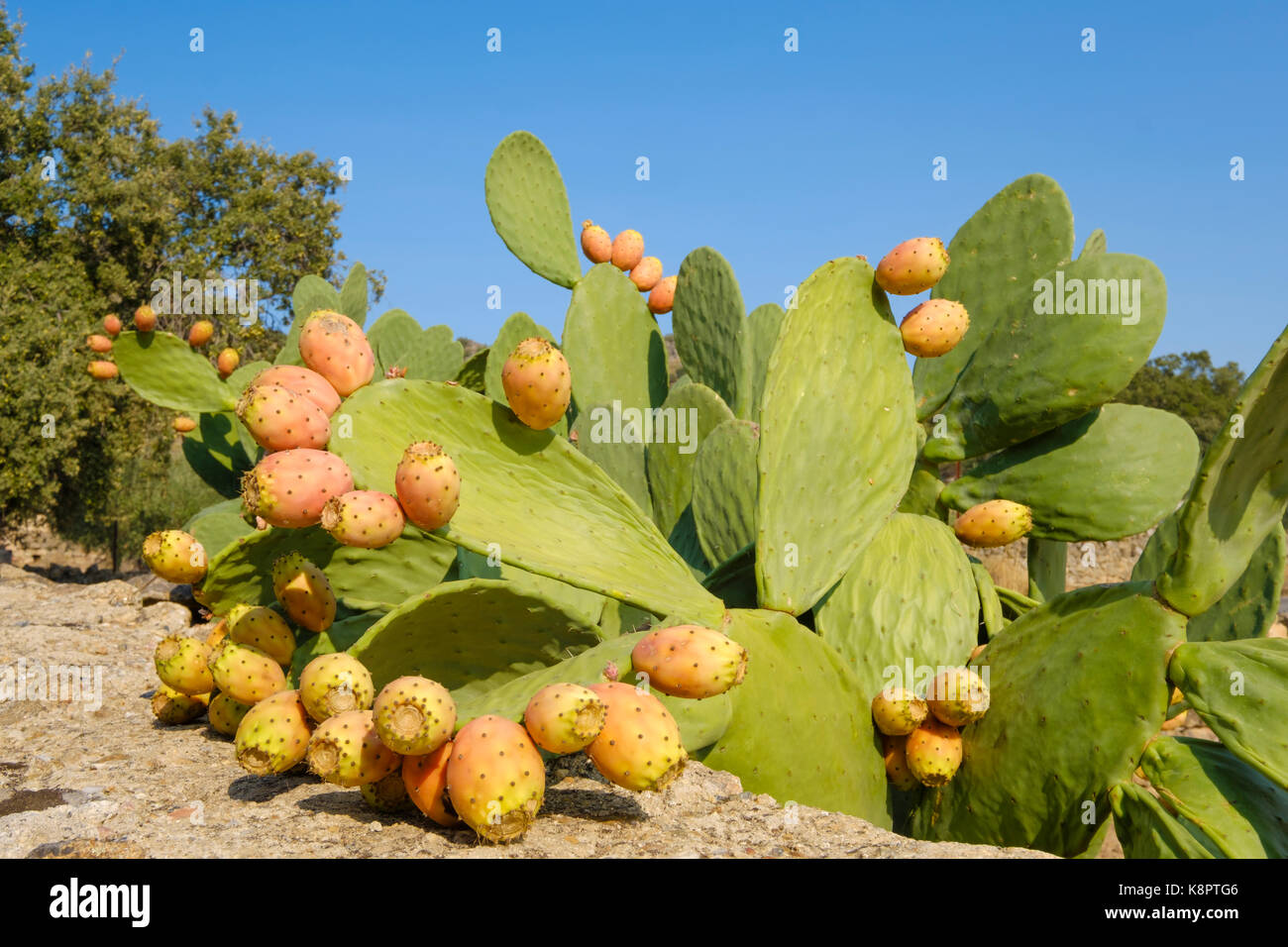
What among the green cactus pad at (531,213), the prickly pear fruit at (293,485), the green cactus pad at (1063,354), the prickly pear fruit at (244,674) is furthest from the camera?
the green cactus pad at (531,213)

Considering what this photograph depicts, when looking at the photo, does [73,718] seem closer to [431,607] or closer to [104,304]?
[431,607]

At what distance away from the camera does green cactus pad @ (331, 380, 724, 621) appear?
2.01 meters

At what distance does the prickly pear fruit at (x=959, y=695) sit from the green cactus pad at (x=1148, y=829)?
0.33 m

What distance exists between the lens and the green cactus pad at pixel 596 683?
5.96 feet

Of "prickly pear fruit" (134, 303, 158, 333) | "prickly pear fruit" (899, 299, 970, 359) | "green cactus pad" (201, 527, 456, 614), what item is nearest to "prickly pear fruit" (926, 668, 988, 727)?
"prickly pear fruit" (899, 299, 970, 359)

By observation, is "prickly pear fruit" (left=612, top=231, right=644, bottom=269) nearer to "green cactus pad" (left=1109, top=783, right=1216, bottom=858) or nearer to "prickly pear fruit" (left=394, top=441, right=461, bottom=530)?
"prickly pear fruit" (left=394, top=441, right=461, bottom=530)

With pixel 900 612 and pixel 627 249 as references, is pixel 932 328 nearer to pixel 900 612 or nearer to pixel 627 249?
pixel 900 612

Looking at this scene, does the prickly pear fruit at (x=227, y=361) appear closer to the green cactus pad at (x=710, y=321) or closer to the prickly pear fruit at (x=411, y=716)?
the green cactus pad at (x=710, y=321)

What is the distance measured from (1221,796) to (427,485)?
1.67 metres

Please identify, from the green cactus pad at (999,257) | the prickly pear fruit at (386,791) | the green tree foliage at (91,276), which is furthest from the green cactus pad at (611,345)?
the green tree foliage at (91,276)

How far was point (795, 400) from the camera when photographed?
2.48m

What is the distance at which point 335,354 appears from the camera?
82.8 inches

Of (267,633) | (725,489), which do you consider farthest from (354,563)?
(725,489)
